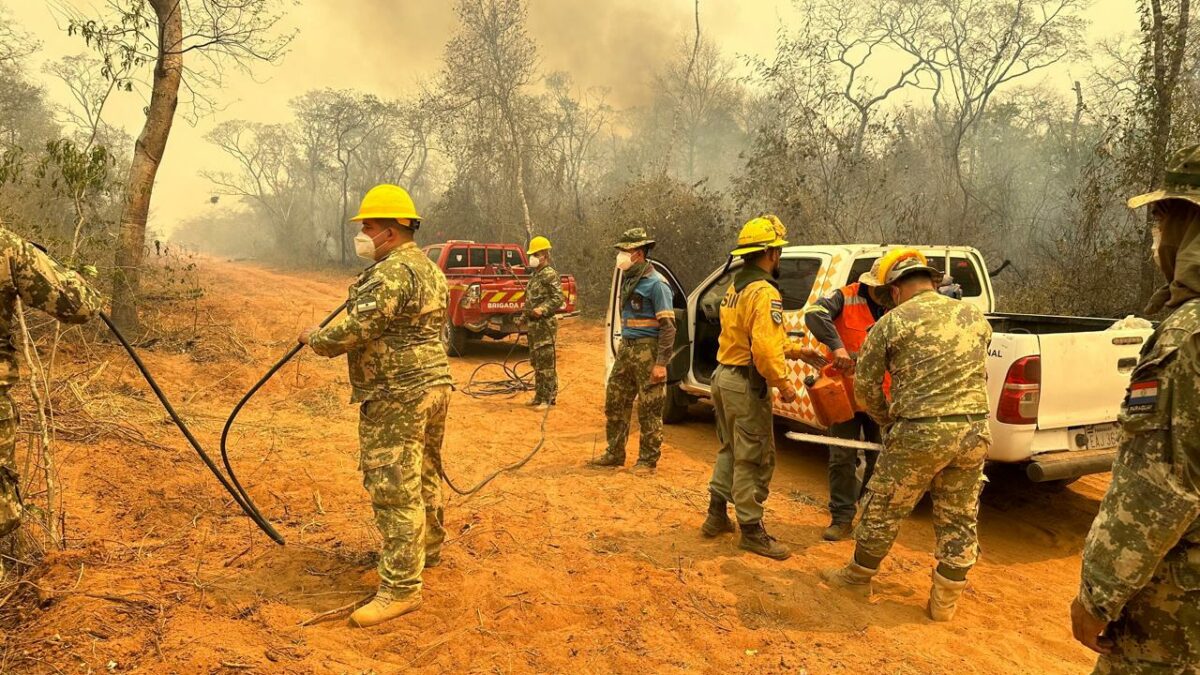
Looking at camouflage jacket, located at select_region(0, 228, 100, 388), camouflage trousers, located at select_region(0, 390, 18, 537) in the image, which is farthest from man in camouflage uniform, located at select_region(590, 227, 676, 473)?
camouflage trousers, located at select_region(0, 390, 18, 537)

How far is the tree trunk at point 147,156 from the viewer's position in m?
8.51

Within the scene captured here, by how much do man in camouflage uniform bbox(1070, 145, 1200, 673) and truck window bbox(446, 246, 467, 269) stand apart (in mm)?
10215

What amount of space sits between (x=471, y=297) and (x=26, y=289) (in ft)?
22.8

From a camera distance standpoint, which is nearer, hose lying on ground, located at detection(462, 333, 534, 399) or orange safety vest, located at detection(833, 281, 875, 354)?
orange safety vest, located at detection(833, 281, 875, 354)

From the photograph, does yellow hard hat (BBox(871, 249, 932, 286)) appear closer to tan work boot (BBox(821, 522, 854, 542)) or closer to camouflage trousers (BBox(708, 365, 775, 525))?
camouflage trousers (BBox(708, 365, 775, 525))

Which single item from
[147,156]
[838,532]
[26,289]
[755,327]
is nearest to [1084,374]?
[838,532]

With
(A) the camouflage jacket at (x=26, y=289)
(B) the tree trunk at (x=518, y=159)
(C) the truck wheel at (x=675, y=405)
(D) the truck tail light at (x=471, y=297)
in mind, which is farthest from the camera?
(B) the tree trunk at (x=518, y=159)

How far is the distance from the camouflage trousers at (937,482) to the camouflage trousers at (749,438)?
2.17ft

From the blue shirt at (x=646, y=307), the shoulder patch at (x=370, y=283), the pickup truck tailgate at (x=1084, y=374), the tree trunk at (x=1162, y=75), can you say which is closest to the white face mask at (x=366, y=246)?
the shoulder patch at (x=370, y=283)

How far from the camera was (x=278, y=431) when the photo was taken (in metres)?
5.98

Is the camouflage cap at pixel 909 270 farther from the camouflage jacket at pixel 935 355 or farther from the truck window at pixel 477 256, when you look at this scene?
the truck window at pixel 477 256

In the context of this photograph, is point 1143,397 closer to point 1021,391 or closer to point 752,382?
point 752,382

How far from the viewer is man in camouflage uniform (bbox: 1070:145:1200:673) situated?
1.40 metres

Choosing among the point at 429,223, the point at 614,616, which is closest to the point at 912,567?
the point at 614,616
